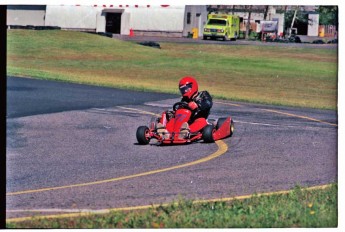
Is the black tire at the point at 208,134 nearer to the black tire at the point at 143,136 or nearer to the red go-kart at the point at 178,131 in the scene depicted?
the red go-kart at the point at 178,131

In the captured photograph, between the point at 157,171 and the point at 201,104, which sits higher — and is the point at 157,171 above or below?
below

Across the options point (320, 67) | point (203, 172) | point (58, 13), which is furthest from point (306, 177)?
point (58, 13)

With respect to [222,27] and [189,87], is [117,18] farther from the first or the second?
[189,87]

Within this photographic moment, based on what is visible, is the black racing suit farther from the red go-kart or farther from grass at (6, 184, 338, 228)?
grass at (6, 184, 338, 228)

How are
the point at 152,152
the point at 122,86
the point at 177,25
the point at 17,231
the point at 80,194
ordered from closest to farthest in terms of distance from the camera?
the point at 17,231 < the point at 80,194 < the point at 177,25 < the point at 152,152 < the point at 122,86

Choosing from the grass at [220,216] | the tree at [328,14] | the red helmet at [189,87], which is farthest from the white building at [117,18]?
the grass at [220,216]

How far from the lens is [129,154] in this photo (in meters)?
14.6

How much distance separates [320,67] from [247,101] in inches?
205

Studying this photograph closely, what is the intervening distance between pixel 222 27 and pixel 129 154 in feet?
9.14

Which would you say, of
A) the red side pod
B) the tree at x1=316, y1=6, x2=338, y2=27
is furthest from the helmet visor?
the tree at x1=316, y1=6, x2=338, y2=27

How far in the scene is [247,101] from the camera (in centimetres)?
1973

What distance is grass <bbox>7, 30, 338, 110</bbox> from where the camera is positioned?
A: 14578mm

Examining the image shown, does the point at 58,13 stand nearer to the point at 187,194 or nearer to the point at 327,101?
the point at 187,194

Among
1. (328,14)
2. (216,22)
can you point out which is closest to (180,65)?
(216,22)
